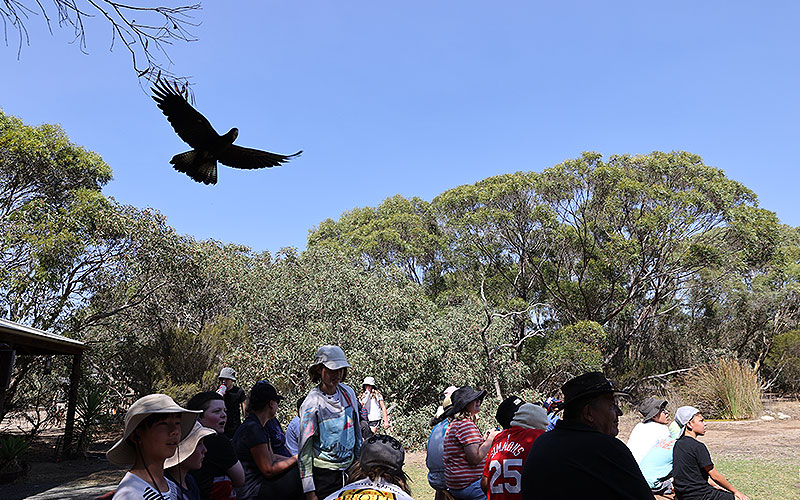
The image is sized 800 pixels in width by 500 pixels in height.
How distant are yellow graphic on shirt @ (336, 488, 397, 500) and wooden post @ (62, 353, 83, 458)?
12.2 meters

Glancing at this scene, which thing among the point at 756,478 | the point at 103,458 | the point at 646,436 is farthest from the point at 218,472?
the point at 103,458

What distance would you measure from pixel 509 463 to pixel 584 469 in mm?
942

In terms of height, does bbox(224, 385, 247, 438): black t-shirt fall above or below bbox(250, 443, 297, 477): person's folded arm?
above

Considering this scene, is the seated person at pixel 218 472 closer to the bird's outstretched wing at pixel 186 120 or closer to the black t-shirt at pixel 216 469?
the black t-shirt at pixel 216 469

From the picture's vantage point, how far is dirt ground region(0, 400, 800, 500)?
31.2ft

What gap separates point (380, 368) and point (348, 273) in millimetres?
Answer: 3227

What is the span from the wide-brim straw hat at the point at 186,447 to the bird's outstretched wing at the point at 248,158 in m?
1.95

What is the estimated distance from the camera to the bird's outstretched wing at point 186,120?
3.48m

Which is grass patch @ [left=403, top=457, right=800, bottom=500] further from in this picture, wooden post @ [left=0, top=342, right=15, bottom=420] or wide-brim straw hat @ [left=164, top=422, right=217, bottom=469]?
wooden post @ [left=0, top=342, right=15, bottom=420]

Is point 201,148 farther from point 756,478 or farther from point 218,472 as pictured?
point 756,478

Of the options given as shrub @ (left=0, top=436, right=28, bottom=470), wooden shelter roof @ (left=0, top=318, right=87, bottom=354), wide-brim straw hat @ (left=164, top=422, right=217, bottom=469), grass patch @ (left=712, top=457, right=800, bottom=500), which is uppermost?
wooden shelter roof @ (left=0, top=318, right=87, bottom=354)

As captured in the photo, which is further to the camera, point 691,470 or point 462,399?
point 691,470

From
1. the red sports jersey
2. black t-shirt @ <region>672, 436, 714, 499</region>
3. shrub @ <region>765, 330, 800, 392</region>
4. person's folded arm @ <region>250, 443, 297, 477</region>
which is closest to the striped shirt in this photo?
the red sports jersey

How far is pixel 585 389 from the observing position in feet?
8.70
